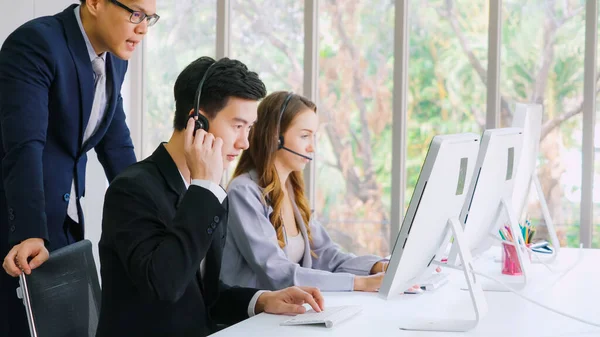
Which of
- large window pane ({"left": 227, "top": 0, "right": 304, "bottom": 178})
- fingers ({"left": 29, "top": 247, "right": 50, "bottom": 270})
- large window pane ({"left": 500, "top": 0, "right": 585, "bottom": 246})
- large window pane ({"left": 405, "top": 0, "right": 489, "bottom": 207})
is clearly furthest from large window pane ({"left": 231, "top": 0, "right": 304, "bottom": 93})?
fingers ({"left": 29, "top": 247, "right": 50, "bottom": 270})

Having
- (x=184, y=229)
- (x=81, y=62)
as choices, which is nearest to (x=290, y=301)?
(x=184, y=229)

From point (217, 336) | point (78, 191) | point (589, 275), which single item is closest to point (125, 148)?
point (78, 191)

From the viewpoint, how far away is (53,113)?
2.10 meters

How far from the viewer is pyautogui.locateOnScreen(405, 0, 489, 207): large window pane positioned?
4195 mm

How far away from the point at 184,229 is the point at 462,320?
662 millimetres

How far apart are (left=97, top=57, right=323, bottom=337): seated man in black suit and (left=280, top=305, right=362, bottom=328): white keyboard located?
1.2 inches

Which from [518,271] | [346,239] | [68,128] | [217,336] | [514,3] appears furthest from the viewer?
[346,239]

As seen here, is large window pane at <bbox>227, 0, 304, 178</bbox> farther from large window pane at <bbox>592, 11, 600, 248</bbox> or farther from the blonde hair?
the blonde hair

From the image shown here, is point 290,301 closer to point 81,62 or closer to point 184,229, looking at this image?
point 184,229

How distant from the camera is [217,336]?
1.64 m

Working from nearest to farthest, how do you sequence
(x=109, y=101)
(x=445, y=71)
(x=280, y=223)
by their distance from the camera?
(x=109, y=101)
(x=280, y=223)
(x=445, y=71)

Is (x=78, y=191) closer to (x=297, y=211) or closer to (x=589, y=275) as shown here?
(x=297, y=211)

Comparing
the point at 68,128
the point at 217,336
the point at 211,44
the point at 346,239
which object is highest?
the point at 211,44

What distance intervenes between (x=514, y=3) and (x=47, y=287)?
3.15 meters
